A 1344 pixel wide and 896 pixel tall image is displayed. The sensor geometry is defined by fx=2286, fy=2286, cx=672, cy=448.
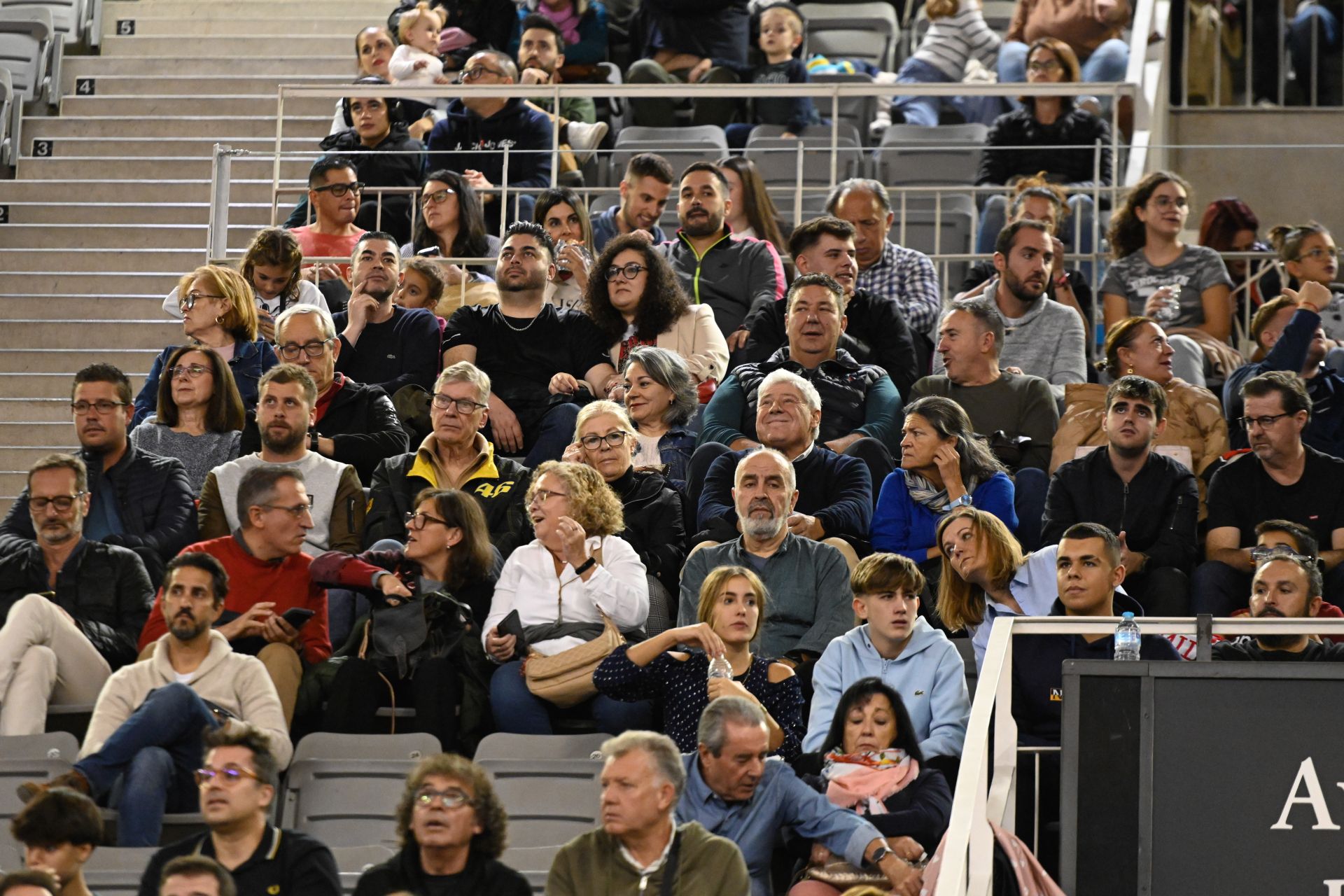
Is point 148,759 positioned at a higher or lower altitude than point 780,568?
lower

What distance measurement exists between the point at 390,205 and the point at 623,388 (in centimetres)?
276

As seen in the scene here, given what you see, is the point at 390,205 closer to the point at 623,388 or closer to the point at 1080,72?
the point at 623,388

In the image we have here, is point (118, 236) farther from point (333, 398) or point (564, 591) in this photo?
point (564, 591)

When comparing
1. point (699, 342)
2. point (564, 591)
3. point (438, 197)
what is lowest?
point (564, 591)

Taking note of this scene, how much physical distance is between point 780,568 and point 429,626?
1064 millimetres

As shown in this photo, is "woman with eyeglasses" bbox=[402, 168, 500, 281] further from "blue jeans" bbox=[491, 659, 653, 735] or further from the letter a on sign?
the letter a on sign

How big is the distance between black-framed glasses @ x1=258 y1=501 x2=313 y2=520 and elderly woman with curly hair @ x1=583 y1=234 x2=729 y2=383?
178 centimetres

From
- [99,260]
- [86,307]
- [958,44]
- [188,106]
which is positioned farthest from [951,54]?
[86,307]

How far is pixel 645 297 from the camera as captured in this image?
839 centimetres

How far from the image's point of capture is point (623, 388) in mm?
7988

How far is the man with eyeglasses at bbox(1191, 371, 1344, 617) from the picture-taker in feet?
23.8

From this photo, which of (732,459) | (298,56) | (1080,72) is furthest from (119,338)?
(1080,72)

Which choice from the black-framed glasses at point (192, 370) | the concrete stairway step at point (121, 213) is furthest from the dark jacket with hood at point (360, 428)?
the concrete stairway step at point (121, 213)

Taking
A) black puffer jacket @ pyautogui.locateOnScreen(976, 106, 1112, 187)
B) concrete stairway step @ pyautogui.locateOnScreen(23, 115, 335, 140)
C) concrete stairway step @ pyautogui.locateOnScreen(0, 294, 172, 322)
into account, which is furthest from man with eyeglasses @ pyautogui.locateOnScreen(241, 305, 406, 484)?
concrete stairway step @ pyautogui.locateOnScreen(23, 115, 335, 140)
